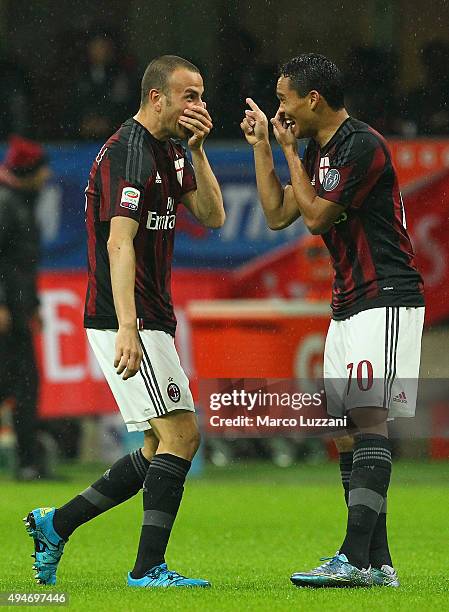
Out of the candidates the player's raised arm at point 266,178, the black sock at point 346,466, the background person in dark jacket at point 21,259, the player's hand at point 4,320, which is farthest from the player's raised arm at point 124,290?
the player's hand at point 4,320

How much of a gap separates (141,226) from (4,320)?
5.82m

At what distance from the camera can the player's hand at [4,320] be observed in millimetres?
11217

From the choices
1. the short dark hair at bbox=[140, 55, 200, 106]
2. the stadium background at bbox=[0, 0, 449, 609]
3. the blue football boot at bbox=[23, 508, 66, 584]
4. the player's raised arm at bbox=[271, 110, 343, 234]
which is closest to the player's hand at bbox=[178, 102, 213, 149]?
the short dark hair at bbox=[140, 55, 200, 106]

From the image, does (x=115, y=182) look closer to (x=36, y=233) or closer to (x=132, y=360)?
(x=132, y=360)

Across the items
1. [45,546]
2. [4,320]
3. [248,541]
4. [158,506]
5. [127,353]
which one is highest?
[4,320]

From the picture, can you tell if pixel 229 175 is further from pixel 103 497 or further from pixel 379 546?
pixel 379 546

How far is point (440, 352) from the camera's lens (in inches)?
475

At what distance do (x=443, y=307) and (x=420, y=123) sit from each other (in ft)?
5.28

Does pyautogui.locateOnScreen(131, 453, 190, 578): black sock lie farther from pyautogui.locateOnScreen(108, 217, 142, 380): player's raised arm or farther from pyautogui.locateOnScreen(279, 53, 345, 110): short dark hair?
pyautogui.locateOnScreen(279, 53, 345, 110): short dark hair

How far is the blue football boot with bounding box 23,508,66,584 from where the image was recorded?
5.71 meters

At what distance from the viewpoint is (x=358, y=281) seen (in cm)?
562

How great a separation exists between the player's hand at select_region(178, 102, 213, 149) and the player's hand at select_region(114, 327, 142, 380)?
69 centimetres

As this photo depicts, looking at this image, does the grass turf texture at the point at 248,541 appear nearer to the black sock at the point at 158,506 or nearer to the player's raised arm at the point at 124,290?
→ the black sock at the point at 158,506

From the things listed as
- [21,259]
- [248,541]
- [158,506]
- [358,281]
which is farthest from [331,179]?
[21,259]
